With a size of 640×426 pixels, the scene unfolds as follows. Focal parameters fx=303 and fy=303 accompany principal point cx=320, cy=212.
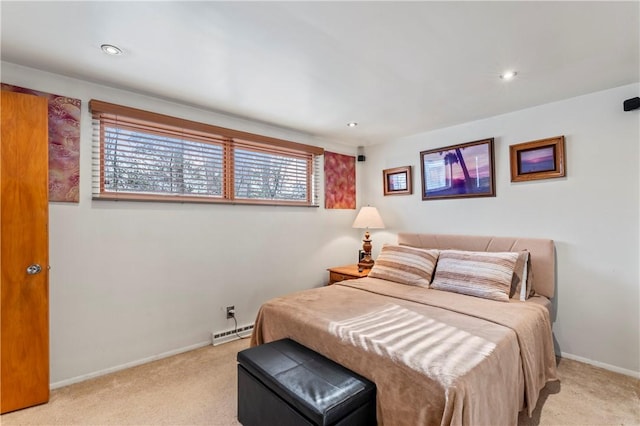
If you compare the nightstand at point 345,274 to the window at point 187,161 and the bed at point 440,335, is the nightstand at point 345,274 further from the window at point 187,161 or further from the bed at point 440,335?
the window at point 187,161

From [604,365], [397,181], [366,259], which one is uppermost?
[397,181]

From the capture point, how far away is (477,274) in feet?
8.09

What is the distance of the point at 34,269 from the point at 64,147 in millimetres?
875

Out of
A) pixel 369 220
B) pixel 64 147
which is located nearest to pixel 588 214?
pixel 369 220

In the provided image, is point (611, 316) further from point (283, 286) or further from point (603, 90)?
point (283, 286)

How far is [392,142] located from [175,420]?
350 centimetres

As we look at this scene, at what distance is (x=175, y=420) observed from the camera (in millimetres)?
1812

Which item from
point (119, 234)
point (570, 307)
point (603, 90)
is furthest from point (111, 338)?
point (603, 90)

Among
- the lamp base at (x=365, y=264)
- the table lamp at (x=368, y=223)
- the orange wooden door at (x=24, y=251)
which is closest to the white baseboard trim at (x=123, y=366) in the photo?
the orange wooden door at (x=24, y=251)

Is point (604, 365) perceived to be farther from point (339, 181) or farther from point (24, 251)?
point (24, 251)

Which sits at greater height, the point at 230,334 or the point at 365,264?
the point at 365,264

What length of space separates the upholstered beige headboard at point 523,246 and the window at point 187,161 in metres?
1.60

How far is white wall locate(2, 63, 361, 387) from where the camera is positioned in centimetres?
220

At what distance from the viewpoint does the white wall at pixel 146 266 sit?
2.20 meters
